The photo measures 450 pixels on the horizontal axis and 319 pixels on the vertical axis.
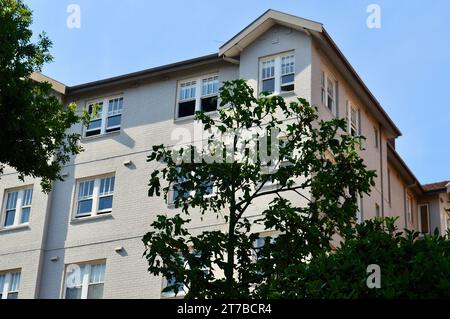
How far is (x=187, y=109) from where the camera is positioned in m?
34.1

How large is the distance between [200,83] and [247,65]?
233 cm

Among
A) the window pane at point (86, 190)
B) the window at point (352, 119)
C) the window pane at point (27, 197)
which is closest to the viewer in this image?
the window pane at point (86, 190)

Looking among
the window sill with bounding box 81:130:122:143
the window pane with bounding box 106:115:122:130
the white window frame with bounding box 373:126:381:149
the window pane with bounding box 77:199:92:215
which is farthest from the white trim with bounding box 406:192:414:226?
the window pane with bounding box 77:199:92:215

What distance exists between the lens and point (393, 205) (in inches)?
1548

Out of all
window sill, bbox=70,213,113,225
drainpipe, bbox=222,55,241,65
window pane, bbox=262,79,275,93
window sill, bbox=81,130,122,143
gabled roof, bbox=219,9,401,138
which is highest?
gabled roof, bbox=219,9,401,138

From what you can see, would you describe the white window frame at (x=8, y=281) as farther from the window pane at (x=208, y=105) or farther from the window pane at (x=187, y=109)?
the window pane at (x=208, y=105)

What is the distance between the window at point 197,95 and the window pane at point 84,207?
4934mm

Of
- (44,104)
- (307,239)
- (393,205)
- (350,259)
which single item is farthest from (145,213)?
(350,259)

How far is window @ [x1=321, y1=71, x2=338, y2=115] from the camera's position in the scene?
32531 millimetres

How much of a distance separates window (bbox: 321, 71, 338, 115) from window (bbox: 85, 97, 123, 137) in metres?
8.43

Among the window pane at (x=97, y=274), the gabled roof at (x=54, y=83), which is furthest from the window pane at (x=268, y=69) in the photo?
the window pane at (x=97, y=274)

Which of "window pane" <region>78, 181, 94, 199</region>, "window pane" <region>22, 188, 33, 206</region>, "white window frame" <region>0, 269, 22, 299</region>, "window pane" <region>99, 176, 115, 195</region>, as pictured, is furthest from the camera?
"window pane" <region>22, 188, 33, 206</region>

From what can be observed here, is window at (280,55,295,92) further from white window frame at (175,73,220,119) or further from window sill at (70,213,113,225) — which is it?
window sill at (70,213,113,225)

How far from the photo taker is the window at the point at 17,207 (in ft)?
117
